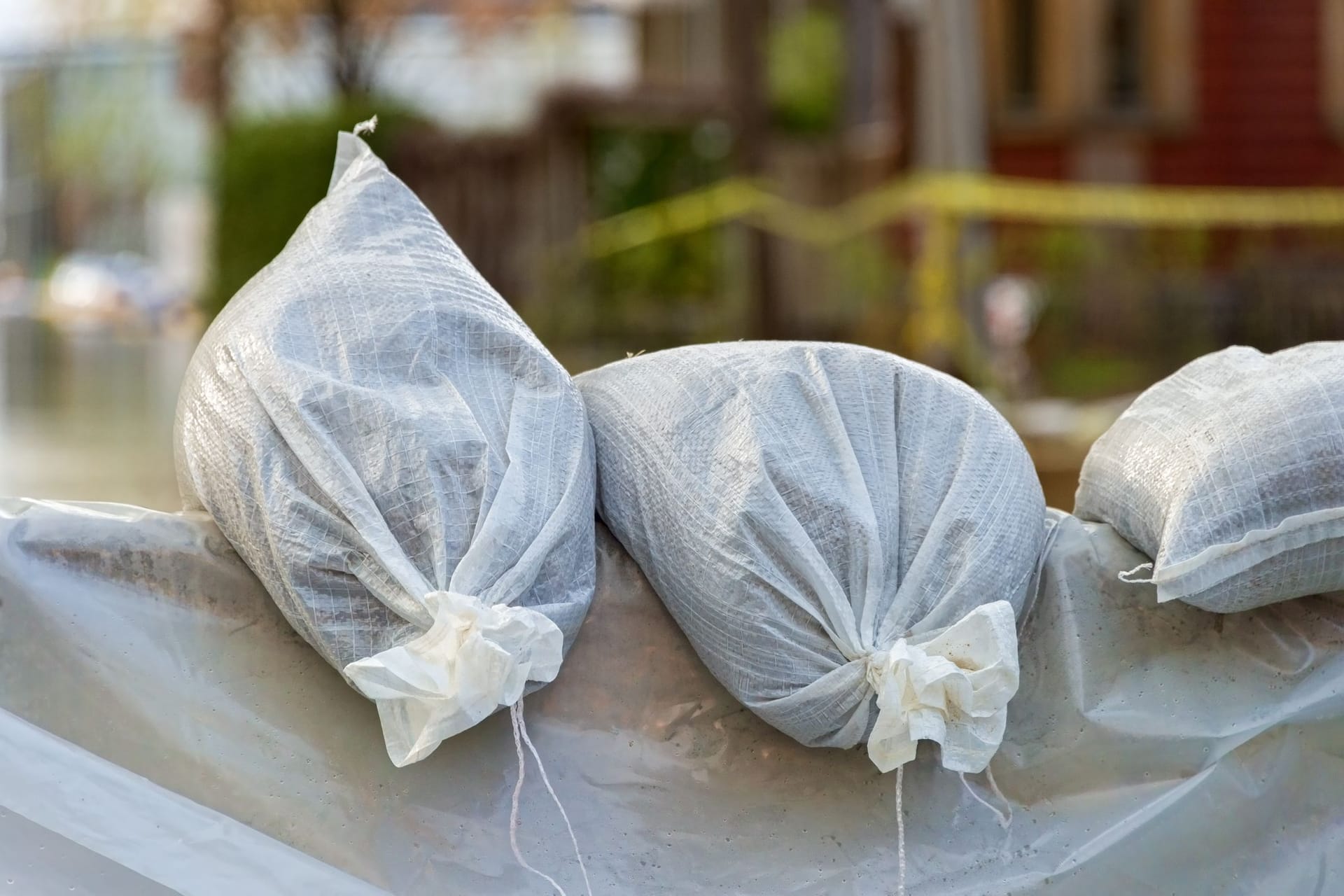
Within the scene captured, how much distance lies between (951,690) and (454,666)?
1.80 feet

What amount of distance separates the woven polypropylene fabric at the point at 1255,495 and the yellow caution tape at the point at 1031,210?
27.6 feet

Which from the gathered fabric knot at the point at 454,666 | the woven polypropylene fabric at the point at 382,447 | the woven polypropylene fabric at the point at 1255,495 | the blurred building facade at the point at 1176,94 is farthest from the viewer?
the blurred building facade at the point at 1176,94

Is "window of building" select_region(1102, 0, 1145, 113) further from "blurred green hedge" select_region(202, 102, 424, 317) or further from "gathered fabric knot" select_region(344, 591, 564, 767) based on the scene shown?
"gathered fabric knot" select_region(344, 591, 564, 767)

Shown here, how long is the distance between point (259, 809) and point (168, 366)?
13.3 meters

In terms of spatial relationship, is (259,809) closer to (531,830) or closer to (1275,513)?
(531,830)

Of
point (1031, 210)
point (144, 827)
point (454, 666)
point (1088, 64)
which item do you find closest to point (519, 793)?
point (454, 666)

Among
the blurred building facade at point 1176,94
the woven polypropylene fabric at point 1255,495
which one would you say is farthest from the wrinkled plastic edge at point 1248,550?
the blurred building facade at point 1176,94

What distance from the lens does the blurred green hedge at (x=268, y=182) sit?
12.3 meters

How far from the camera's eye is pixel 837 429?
198 centimetres

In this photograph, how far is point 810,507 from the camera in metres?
1.89

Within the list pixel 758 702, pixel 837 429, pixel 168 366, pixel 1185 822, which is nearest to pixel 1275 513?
pixel 1185 822

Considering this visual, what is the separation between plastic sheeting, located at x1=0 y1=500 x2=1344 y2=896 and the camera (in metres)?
1.87

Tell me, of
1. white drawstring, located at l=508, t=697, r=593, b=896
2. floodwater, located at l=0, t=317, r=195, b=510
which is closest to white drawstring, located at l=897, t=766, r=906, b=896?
white drawstring, located at l=508, t=697, r=593, b=896

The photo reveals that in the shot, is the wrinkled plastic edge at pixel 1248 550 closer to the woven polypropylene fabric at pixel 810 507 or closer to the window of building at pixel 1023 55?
the woven polypropylene fabric at pixel 810 507
